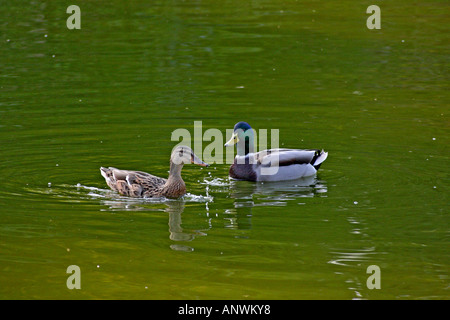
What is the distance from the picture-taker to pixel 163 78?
18.2 meters

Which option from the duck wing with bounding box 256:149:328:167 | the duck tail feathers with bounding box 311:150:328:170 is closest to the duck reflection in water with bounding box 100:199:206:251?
the duck wing with bounding box 256:149:328:167

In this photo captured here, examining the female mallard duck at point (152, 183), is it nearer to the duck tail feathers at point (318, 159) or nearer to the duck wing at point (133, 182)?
the duck wing at point (133, 182)

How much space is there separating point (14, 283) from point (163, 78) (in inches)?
411

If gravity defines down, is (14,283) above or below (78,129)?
below

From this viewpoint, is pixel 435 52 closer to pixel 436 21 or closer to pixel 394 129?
pixel 436 21

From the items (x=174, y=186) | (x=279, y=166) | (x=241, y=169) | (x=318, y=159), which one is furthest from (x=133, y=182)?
(x=318, y=159)

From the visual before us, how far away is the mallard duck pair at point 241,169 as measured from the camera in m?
10.9

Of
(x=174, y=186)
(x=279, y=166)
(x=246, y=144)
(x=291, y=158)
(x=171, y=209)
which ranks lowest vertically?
(x=171, y=209)

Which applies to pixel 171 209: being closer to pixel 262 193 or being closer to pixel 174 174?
pixel 174 174

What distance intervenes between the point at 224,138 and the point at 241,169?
176cm

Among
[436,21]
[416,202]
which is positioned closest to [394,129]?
[416,202]

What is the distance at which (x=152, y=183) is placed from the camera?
11.0 metres

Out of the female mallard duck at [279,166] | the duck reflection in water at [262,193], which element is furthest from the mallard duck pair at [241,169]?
the duck reflection in water at [262,193]

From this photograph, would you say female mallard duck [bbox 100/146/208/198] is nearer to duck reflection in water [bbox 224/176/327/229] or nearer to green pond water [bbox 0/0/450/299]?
green pond water [bbox 0/0/450/299]
